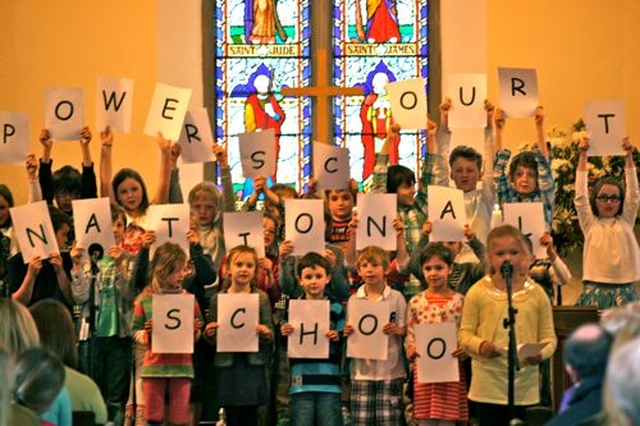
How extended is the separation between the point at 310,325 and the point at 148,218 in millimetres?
1145

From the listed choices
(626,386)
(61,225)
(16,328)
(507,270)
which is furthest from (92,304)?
(626,386)

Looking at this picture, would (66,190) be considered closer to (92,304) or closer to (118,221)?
(118,221)

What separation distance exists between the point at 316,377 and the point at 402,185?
1.29 m

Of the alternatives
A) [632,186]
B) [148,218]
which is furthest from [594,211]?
[148,218]

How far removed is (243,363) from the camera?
7633 mm

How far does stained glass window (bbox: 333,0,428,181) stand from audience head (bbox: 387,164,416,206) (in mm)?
2822

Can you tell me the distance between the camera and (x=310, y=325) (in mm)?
7535

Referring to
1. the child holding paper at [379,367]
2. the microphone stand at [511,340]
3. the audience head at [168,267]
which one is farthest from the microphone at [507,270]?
the audience head at [168,267]

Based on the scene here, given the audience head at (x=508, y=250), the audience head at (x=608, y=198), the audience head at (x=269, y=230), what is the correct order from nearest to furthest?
1. the audience head at (x=508, y=250)
2. the audience head at (x=269, y=230)
3. the audience head at (x=608, y=198)

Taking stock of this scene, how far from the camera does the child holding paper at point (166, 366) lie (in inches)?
295

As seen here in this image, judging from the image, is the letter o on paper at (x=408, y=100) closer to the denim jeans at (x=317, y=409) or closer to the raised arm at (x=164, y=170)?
the raised arm at (x=164, y=170)

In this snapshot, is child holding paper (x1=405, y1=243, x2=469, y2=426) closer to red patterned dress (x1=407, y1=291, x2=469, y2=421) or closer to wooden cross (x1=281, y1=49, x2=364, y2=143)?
red patterned dress (x1=407, y1=291, x2=469, y2=421)

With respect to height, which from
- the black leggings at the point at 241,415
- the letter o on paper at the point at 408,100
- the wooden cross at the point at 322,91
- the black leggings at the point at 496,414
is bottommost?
the black leggings at the point at 241,415

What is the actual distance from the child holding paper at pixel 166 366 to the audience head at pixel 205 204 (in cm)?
55
